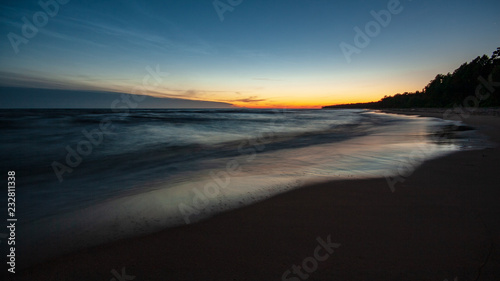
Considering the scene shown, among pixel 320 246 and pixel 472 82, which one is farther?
pixel 472 82

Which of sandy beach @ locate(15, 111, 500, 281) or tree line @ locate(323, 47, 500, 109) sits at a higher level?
Result: tree line @ locate(323, 47, 500, 109)

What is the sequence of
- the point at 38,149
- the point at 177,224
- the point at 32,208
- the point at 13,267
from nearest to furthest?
the point at 13,267 < the point at 177,224 < the point at 32,208 < the point at 38,149

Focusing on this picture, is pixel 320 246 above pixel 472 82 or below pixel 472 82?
below

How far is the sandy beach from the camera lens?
187cm

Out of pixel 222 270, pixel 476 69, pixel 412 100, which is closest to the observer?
pixel 222 270

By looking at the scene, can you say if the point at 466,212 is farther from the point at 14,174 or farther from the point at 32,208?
the point at 14,174

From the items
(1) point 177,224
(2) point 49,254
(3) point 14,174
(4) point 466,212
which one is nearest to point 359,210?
(4) point 466,212

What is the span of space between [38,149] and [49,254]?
10.4 m

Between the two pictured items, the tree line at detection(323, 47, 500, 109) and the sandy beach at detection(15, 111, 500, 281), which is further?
the tree line at detection(323, 47, 500, 109)

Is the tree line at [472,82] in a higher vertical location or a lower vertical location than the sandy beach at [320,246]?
higher

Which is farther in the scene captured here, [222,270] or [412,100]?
[412,100]

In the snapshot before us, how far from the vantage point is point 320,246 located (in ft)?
7.18

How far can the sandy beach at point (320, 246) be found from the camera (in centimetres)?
187

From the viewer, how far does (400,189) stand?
3.69 metres
